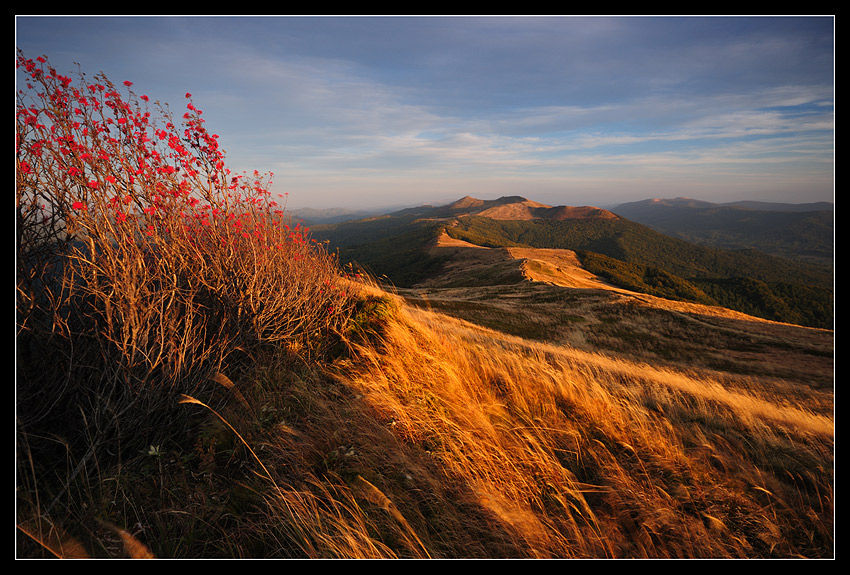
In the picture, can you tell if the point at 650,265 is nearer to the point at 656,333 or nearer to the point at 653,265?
the point at 653,265

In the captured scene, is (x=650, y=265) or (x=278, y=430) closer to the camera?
(x=278, y=430)

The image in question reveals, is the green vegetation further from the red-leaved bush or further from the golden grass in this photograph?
the red-leaved bush

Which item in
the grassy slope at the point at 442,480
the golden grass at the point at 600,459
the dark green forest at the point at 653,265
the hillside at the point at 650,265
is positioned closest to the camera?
the grassy slope at the point at 442,480

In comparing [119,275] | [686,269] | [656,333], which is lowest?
[686,269]

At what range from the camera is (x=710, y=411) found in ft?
15.4

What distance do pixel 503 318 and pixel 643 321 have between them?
1086cm

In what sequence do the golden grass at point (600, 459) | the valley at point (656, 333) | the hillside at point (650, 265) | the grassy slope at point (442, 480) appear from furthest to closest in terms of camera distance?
the hillside at point (650, 265), the valley at point (656, 333), the golden grass at point (600, 459), the grassy slope at point (442, 480)

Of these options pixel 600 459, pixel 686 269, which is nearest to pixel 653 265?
pixel 686 269

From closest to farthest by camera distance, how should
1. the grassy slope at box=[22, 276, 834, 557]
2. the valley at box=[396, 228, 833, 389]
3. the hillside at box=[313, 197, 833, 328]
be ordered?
1. the grassy slope at box=[22, 276, 834, 557]
2. the valley at box=[396, 228, 833, 389]
3. the hillside at box=[313, 197, 833, 328]

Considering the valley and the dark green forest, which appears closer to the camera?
the valley

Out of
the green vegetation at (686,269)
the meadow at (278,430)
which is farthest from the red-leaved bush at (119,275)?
the green vegetation at (686,269)

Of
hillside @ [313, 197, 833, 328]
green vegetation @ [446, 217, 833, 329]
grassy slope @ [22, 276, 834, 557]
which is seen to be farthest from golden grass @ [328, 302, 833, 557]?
green vegetation @ [446, 217, 833, 329]

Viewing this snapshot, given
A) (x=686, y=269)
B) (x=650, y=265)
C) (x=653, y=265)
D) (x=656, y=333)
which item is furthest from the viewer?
(x=653, y=265)

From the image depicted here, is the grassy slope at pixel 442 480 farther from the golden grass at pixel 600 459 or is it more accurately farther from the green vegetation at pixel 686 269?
the green vegetation at pixel 686 269
